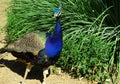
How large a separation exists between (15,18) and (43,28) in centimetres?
76

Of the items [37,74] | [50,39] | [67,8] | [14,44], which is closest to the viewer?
[50,39]

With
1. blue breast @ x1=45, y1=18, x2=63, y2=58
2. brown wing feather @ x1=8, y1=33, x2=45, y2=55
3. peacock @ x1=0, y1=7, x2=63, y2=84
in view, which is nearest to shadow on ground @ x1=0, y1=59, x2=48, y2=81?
peacock @ x1=0, y1=7, x2=63, y2=84

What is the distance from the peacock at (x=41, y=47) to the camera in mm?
5172

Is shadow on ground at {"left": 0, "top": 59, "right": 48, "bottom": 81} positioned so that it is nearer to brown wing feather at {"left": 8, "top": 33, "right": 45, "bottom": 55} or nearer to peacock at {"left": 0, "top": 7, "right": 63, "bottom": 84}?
peacock at {"left": 0, "top": 7, "right": 63, "bottom": 84}

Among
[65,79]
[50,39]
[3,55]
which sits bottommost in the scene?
[65,79]

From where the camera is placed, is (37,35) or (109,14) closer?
(37,35)

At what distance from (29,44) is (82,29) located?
111 centimetres

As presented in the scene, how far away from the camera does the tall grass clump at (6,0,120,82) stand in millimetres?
5672

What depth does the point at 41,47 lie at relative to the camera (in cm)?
525

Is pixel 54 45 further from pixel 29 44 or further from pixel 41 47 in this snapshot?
pixel 29 44

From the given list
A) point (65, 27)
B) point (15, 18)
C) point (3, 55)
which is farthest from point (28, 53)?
point (15, 18)

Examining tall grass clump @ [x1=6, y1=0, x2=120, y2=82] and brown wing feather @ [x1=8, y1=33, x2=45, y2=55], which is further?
tall grass clump @ [x1=6, y1=0, x2=120, y2=82]

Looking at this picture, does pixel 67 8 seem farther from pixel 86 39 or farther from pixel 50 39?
pixel 50 39

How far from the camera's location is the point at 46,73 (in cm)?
562
